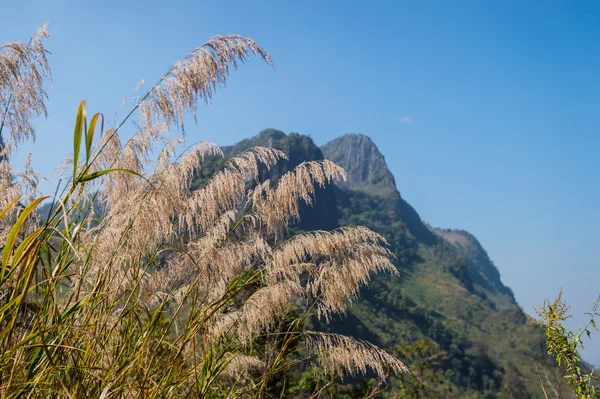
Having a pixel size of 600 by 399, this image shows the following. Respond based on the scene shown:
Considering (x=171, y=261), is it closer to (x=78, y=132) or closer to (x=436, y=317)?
(x=78, y=132)

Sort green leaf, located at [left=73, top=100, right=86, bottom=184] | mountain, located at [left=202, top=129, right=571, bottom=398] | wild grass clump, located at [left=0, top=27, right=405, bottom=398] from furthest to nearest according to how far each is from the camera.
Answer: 1. mountain, located at [left=202, top=129, right=571, bottom=398]
2. wild grass clump, located at [left=0, top=27, right=405, bottom=398]
3. green leaf, located at [left=73, top=100, right=86, bottom=184]

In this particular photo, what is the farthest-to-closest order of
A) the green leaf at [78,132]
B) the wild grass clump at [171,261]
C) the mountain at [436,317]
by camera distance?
the mountain at [436,317], the wild grass clump at [171,261], the green leaf at [78,132]

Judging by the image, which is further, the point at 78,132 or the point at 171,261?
the point at 171,261

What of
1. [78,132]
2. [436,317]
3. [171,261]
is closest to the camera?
[78,132]

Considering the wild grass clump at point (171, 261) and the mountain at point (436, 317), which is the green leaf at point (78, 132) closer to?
the wild grass clump at point (171, 261)

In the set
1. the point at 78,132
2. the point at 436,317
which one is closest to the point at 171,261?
the point at 78,132

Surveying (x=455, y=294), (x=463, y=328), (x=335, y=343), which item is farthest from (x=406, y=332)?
(x=335, y=343)

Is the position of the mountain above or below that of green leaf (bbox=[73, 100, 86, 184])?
above

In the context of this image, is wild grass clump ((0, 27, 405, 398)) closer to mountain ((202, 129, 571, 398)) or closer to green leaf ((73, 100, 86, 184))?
green leaf ((73, 100, 86, 184))

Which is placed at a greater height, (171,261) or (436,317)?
(436,317)

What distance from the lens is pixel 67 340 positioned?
182cm

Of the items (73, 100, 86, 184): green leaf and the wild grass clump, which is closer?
(73, 100, 86, 184): green leaf

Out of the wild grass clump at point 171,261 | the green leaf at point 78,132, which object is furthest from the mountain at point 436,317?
the green leaf at point 78,132

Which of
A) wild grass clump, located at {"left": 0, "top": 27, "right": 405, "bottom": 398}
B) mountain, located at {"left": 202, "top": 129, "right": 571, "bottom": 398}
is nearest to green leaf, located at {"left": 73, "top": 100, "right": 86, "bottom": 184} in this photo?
wild grass clump, located at {"left": 0, "top": 27, "right": 405, "bottom": 398}
